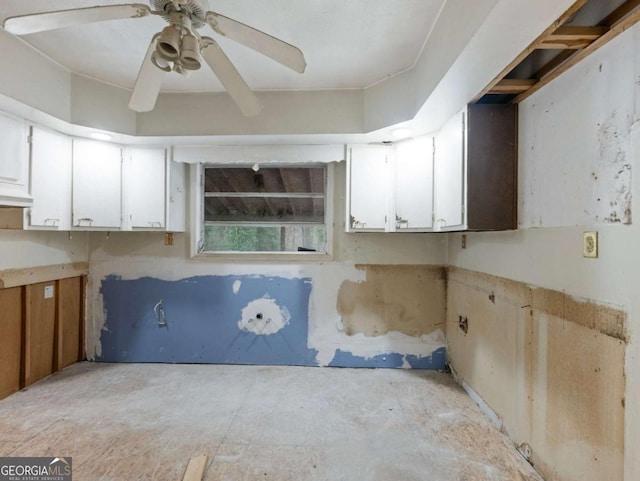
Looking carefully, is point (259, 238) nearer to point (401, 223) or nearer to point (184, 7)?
point (401, 223)

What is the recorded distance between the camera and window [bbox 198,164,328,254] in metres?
3.16

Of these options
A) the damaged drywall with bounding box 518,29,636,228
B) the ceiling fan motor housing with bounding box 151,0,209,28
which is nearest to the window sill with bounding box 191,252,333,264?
the damaged drywall with bounding box 518,29,636,228

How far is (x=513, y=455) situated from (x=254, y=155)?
275cm

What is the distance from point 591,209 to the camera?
131 centimetres

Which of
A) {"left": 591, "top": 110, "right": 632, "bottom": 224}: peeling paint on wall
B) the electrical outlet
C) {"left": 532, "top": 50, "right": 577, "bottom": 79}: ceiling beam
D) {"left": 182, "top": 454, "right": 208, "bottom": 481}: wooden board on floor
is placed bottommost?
{"left": 182, "top": 454, "right": 208, "bottom": 481}: wooden board on floor

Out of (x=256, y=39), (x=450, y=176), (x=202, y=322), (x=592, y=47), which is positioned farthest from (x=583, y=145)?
(x=202, y=322)

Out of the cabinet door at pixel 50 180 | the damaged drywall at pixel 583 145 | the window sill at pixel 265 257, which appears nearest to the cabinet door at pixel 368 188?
the window sill at pixel 265 257

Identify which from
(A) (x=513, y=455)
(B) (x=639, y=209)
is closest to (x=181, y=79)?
Answer: (B) (x=639, y=209)

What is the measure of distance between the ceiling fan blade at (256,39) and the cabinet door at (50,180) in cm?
187

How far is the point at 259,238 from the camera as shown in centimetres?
319

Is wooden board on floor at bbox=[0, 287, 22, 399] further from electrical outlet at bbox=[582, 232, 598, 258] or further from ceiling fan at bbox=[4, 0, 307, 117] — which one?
electrical outlet at bbox=[582, 232, 598, 258]

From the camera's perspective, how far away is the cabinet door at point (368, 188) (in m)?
2.63

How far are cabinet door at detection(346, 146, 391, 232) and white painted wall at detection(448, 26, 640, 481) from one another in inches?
39.7

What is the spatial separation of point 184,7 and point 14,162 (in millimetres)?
1783
